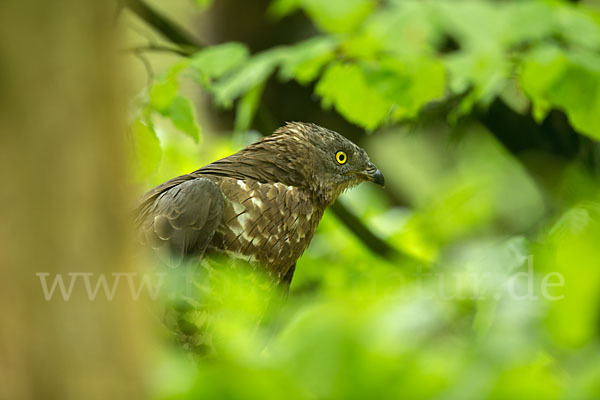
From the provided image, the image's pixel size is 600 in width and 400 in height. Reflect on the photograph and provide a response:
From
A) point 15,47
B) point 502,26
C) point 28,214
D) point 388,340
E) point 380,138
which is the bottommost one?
point 380,138

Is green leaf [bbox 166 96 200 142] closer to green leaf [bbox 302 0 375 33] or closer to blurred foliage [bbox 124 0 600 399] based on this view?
blurred foliage [bbox 124 0 600 399]

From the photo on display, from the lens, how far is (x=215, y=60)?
14.3 ft

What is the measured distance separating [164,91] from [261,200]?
2.57 feet

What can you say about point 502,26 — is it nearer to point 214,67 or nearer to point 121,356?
point 214,67

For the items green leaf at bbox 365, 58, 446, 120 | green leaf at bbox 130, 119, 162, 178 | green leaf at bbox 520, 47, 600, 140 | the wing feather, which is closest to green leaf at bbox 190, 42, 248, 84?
green leaf at bbox 130, 119, 162, 178

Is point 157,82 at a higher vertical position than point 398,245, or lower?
higher

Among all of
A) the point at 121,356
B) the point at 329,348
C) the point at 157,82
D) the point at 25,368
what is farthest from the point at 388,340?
the point at 157,82

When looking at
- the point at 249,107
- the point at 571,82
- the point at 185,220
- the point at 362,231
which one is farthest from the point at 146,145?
the point at 571,82

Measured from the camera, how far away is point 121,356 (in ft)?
4.59

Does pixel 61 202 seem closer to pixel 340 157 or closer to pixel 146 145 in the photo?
pixel 146 145

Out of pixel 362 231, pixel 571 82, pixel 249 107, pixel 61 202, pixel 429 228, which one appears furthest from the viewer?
pixel 429 228

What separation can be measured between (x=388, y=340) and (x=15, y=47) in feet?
2.73

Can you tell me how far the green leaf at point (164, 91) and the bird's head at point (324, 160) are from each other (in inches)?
27.1

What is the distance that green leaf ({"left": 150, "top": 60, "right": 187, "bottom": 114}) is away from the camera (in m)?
4.11
